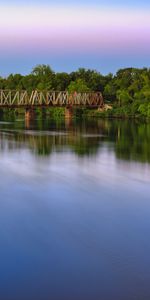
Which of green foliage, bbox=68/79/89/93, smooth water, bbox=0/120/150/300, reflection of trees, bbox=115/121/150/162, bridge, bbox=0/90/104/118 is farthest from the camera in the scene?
green foliage, bbox=68/79/89/93

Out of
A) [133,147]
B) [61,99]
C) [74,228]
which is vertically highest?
[61,99]

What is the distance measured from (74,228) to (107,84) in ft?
206

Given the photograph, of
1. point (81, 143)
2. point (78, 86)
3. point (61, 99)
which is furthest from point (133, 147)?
point (78, 86)

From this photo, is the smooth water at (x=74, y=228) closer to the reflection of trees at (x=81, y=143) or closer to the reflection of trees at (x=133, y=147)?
the reflection of trees at (x=133, y=147)

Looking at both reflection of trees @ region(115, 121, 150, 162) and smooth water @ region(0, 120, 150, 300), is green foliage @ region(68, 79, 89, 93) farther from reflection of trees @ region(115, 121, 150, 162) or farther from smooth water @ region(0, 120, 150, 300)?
smooth water @ region(0, 120, 150, 300)

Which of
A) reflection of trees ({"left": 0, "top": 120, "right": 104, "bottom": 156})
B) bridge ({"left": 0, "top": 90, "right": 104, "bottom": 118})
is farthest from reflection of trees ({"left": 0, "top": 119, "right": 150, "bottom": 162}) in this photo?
bridge ({"left": 0, "top": 90, "right": 104, "bottom": 118})

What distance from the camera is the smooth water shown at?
9.00 meters

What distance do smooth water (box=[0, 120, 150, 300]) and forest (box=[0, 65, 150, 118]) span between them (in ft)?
133

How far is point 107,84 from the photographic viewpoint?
7388 centimetres

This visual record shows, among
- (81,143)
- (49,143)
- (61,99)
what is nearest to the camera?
(49,143)

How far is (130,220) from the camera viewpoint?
43.3 ft

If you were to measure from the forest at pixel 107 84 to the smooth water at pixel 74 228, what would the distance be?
1594 inches

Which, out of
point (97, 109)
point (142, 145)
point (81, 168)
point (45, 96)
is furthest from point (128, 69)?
point (81, 168)

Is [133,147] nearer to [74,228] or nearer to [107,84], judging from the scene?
[74,228]
